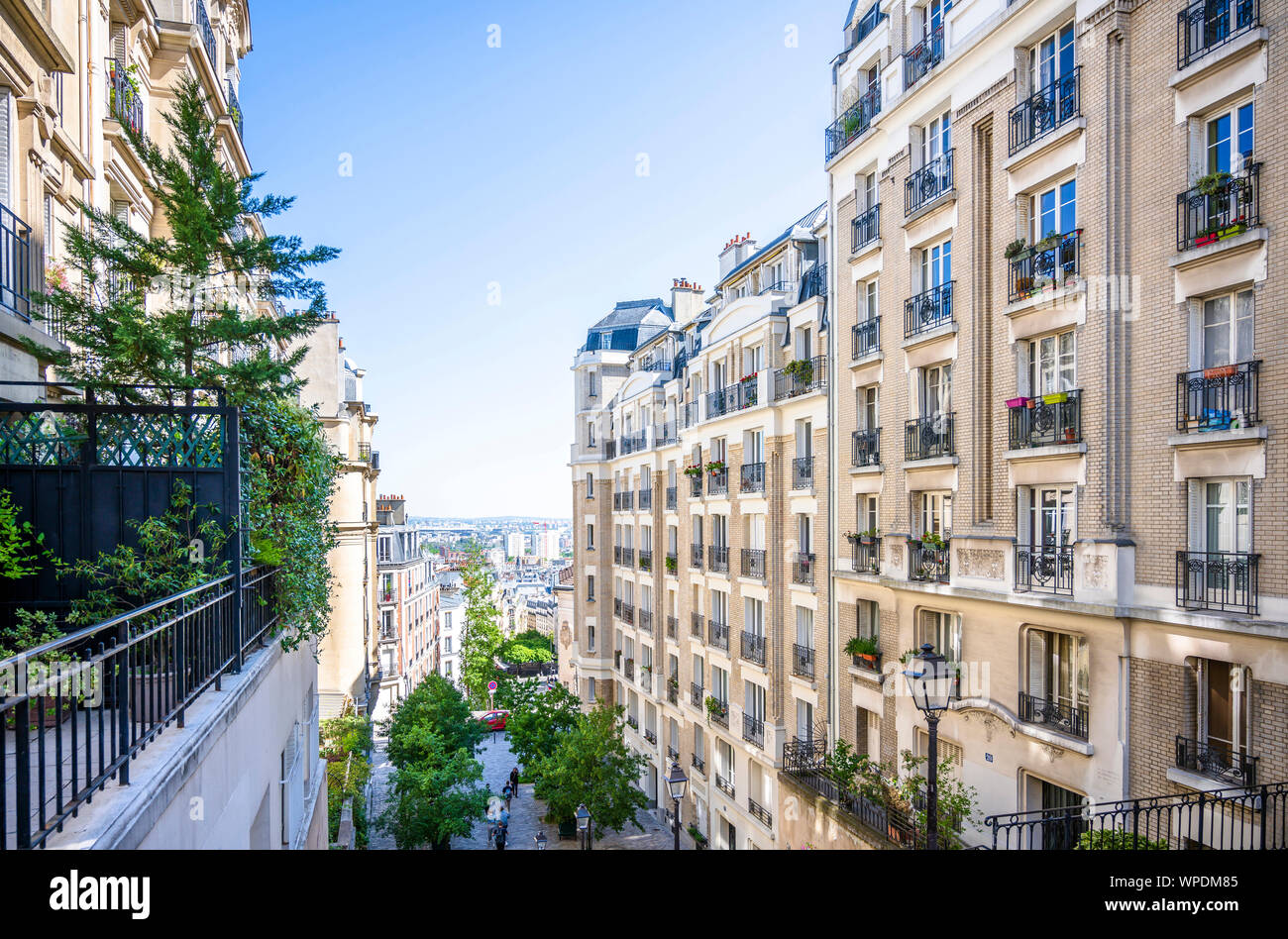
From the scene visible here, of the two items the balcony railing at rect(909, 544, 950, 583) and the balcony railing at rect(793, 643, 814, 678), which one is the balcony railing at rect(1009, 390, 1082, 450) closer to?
the balcony railing at rect(909, 544, 950, 583)

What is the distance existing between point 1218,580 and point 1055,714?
12.0 feet

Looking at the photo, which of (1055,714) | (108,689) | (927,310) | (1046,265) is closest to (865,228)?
(927,310)

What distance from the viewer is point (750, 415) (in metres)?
25.8

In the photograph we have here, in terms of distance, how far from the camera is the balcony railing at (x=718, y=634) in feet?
89.8

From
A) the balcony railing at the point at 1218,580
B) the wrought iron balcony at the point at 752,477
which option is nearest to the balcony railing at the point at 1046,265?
the balcony railing at the point at 1218,580

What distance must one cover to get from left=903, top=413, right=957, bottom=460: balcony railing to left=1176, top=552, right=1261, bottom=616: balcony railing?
17.1ft

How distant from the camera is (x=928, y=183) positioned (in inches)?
658

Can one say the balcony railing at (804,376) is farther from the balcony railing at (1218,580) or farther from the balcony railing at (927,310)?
the balcony railing at (1218,580)

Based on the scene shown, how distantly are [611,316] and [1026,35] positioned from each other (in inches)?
1259

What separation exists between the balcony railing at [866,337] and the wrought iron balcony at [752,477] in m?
6.36

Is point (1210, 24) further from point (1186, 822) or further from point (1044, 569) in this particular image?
point (1186, 822)
